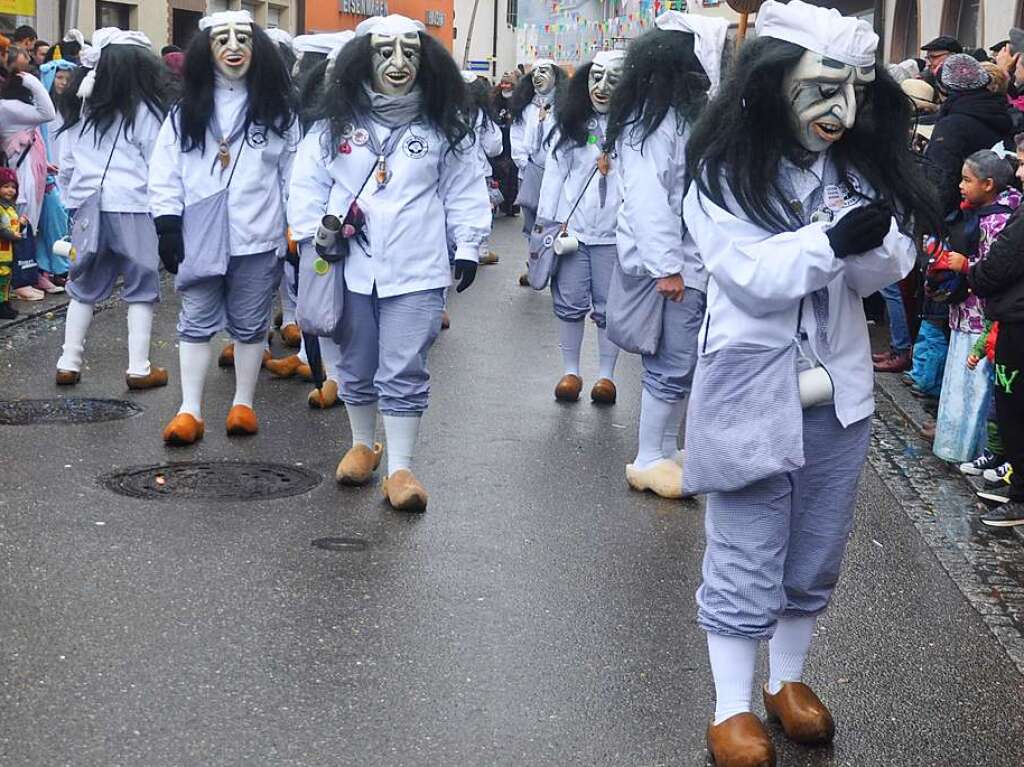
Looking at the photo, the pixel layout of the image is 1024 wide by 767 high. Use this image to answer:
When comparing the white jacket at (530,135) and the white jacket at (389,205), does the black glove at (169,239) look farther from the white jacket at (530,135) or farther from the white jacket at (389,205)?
the white jacket at (530,135)

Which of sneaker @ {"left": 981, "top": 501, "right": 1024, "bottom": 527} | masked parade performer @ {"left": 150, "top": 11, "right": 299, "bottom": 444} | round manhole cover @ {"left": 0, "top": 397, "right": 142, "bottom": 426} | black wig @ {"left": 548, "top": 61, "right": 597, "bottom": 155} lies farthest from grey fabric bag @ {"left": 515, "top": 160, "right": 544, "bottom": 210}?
sneaker @ {"left": 981, "top": 501, "right": 1024, "bottom": 527}

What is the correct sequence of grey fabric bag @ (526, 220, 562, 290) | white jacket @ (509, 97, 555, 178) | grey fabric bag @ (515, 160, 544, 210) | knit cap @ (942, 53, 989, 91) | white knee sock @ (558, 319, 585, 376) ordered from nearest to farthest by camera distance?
knit cap @ (942, 53, 989, 91) → grey fabric bag @ (526, 220, 562, 290) → white knee sock @ (558, 319, 585, 376) → grey fabric bag @ (515, 160, 544, 210) → white jacket @ (509, 97, 555, 178)

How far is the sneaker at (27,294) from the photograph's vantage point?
12.8 m

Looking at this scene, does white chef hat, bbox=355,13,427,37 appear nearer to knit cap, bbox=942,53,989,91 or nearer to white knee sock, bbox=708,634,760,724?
white knee sock, bbox=708,634,760,724

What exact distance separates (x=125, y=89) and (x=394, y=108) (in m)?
2.60

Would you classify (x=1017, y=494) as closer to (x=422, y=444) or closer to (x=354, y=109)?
(x=422, y=444)

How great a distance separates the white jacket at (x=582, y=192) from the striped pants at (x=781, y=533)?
4.64 m


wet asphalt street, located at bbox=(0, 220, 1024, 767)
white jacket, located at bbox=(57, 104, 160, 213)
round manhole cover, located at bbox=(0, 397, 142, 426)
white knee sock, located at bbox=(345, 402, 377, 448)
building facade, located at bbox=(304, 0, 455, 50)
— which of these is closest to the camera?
wet asphalt street, located at bbox=(0, 220, 1024, 767)

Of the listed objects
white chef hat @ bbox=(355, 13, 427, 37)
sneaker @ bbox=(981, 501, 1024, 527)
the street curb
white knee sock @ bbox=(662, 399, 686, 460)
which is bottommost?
the street curb

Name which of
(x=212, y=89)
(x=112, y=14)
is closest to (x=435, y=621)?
(x=212, y=89)

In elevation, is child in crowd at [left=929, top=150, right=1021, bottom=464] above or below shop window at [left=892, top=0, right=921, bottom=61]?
below

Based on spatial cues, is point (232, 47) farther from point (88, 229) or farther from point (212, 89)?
point (88, 229)

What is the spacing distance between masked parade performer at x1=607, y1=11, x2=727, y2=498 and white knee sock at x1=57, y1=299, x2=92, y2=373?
11.2 feet

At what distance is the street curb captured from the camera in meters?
9.02
